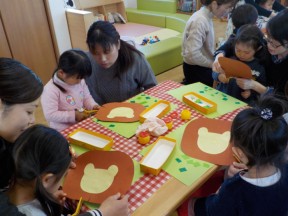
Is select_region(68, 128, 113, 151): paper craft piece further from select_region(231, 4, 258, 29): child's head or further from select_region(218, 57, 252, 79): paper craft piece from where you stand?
select_region(231, 4, 258, 29): child's head

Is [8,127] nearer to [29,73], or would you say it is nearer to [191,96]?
[29,73]

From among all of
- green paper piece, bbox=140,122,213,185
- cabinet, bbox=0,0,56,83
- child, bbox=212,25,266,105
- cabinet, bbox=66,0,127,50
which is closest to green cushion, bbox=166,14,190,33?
cabinet, bbox=66,0,127,50

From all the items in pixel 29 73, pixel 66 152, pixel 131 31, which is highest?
pixel 29 73

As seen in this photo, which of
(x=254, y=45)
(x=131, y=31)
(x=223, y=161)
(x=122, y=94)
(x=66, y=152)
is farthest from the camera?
(x=131, y=31)

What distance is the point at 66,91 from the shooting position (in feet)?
5.00

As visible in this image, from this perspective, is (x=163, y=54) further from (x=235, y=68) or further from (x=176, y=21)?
(x=235, y=68)

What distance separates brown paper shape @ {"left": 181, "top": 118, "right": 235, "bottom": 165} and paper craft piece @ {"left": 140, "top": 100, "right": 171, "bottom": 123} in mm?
159

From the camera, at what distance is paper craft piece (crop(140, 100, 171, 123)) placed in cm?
133

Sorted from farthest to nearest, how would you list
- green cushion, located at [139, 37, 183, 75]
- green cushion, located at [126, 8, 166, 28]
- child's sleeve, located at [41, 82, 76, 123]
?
green cushion, located at [126, 8, 166, 28], green cushion, located at [139, 37, 183, 75], child's sleeve, located at [41, 82, 76, 123]

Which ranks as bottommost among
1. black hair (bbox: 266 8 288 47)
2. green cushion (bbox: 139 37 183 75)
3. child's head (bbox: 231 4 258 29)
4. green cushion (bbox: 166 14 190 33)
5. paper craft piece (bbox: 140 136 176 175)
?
green cushion (bbox: 139 37 183 75)

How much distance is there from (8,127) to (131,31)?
11.1ft

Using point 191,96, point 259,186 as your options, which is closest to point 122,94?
point 191,96

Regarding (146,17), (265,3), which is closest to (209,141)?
(265,3)

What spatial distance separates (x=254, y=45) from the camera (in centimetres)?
160
